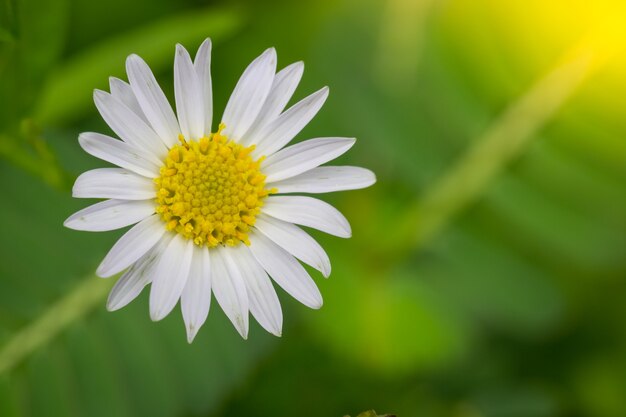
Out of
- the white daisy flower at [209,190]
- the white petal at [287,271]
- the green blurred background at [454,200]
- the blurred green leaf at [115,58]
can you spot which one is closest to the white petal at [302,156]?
the white daisy flower at [209,190]

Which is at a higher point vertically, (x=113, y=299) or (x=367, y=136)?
(x=367, y=136)

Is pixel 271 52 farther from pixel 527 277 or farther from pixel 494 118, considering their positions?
pixel 527 277

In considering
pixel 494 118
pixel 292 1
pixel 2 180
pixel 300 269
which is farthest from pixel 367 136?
pixel 300 269

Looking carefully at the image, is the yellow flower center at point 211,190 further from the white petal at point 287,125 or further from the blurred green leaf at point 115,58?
the blurred green leaf at point 115,58

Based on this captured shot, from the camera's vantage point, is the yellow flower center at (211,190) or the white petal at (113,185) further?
the yellow flower center at (211,190)

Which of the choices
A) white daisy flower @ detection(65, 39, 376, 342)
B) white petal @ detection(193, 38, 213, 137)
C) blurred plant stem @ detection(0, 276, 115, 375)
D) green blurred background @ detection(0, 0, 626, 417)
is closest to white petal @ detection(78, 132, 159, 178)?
white daisy flower @ detection(65, 39, 376, 342)

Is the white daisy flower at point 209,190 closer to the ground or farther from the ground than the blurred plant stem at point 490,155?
closer to the ground
